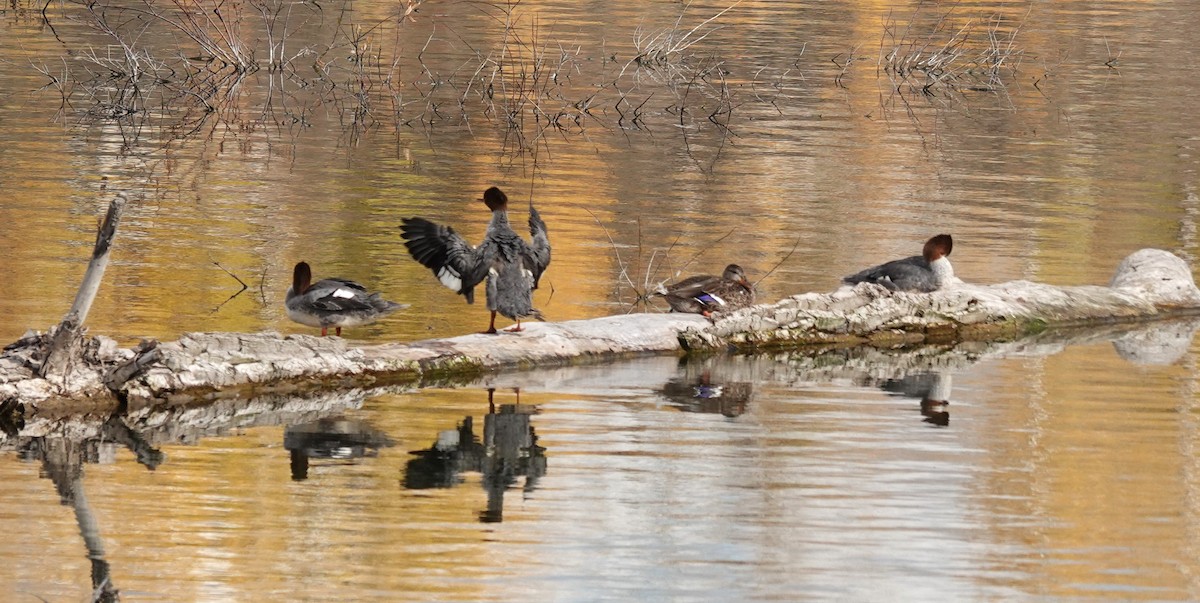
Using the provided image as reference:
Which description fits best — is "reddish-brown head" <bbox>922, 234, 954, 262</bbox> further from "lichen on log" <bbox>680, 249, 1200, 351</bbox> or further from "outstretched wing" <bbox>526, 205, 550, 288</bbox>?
"outstretched wing" <bbox>526, 205, 550, 288</bbox>

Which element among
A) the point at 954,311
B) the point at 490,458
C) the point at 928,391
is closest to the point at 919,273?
the point at 954,311

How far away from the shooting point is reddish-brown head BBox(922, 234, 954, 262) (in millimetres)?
16469

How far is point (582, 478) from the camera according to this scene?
11516mm

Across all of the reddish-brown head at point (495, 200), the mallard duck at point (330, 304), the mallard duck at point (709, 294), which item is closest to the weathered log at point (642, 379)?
the mallard duck at point (709, 294)

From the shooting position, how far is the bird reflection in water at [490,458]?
11375 millimetres

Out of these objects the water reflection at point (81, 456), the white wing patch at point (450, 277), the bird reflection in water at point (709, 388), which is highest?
the white wing patch at point (450, 277)

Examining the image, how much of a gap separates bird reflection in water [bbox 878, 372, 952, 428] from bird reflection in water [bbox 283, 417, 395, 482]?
345cm

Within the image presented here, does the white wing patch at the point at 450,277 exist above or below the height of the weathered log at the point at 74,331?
above

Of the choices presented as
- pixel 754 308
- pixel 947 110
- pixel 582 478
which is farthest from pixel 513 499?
pixel 947 110

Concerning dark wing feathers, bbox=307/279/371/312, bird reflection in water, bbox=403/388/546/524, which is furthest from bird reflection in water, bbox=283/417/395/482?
dark wing feathers, bbox=307/279/371/312

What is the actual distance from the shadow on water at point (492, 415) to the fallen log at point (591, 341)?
109 mm

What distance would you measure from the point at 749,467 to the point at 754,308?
3.66 meters

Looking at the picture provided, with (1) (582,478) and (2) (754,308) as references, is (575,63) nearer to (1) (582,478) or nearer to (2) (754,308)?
(2) (754,308)

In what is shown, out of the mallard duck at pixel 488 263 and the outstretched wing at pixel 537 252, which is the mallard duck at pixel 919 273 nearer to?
the outstretched wing at pixel 537 252
